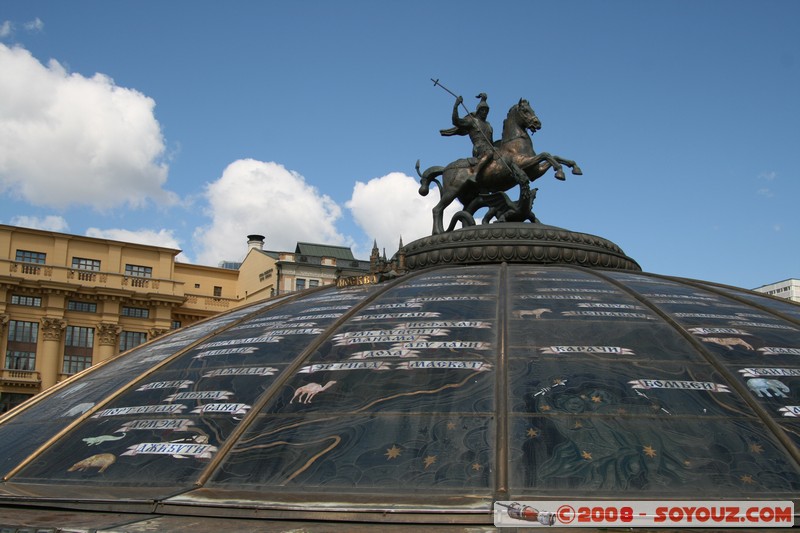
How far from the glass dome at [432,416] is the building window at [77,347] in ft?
164

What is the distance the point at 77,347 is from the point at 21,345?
3761 mm

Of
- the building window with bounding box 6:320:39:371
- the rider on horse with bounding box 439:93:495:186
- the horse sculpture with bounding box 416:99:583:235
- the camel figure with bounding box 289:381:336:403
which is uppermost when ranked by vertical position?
the rider on horse with bounding box 439:93:495:186

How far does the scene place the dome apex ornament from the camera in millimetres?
14414

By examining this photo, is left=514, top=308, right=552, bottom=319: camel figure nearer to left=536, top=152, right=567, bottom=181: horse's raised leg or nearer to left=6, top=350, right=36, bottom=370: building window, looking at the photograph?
left=536, top=152, right=567, bottom=181: horse's raised leg

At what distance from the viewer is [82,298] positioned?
58031mm

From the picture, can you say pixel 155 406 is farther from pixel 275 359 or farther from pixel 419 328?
pixel 419 328

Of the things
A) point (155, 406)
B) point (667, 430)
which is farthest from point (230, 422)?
point (667, 430)

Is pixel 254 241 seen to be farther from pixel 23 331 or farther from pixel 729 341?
pixel 729 341

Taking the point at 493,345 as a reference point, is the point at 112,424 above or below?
below

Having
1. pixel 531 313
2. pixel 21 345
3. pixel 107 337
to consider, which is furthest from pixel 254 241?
pixel 531 313

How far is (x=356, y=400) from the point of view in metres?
7.75

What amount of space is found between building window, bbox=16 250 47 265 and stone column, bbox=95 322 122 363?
243 inches

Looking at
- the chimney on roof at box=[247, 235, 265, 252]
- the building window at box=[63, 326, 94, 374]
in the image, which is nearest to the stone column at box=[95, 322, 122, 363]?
the building window at box=[63, 326, 94, 374]

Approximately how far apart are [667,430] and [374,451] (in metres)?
2.56
